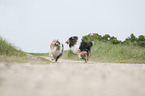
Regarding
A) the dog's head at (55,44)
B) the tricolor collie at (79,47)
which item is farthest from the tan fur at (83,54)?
the dog's head at (55,44)

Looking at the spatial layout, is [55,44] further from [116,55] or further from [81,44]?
[116,55]

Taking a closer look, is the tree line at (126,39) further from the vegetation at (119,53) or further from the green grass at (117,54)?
the green grass at (117,54)

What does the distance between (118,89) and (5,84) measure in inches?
55.7

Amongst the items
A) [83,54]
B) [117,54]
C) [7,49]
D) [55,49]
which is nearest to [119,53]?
[117,54]

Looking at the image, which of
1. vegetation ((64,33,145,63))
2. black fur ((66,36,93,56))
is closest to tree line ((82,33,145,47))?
vegetation ((64,33,145,63))

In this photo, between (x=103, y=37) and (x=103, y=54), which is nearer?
(x=103, y=54)

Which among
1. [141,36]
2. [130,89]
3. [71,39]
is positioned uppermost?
[141,36]

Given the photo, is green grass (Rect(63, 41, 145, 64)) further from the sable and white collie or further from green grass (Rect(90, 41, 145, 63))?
the sable and white collie

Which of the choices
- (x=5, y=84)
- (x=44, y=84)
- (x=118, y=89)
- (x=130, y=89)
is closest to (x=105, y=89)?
(x=118, y=89)

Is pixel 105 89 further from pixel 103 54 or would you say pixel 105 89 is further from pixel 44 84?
pixel 103 54

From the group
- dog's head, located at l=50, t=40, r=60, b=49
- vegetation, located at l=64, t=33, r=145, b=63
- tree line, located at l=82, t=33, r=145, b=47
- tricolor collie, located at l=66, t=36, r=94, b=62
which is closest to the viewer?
dog's head, located at l=50, t=40, r=60, b=49

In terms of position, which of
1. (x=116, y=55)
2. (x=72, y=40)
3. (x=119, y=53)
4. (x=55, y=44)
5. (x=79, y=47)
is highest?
(x=72, y=40)

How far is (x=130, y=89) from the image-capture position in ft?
6.38

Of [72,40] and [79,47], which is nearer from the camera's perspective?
[79,47]
